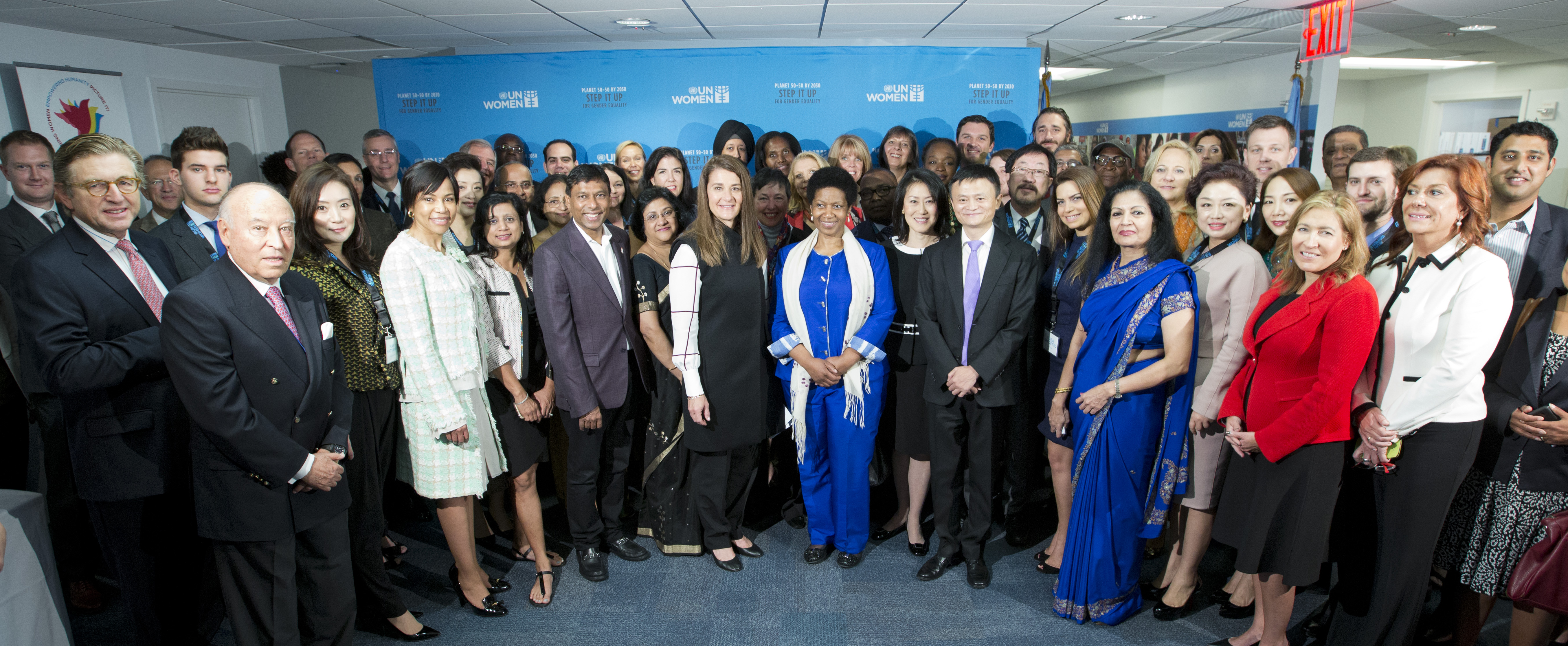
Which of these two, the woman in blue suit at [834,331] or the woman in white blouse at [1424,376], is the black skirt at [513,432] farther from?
the woman in white blouse at [1424,376]

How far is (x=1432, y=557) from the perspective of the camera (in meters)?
2.26

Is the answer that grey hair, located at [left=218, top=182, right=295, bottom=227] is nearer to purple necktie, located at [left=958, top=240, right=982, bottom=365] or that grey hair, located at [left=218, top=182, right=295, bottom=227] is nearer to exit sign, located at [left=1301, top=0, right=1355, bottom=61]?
purple necktie, located at [left=958, top=240, right=982, bottom=365]

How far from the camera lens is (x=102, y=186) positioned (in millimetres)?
2137

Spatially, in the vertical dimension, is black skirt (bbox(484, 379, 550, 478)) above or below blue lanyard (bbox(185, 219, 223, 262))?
below

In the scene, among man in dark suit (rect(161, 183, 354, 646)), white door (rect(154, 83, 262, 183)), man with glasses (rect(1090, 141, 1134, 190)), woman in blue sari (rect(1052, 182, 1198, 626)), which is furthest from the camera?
white door (rect(154, 83, 262, 183))

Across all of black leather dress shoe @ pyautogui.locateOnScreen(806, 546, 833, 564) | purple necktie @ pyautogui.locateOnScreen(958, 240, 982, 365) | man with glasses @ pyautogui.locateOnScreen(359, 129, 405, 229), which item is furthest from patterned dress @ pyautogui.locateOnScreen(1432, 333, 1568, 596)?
man with glasses @ pyautogui.locateOnScreen(359, 129, 405, 229)

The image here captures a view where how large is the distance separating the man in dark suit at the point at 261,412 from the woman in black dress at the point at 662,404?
1111mm

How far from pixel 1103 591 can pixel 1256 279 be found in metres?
1.25

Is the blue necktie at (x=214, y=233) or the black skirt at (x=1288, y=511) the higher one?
the blue necktie at (x=214, y=233)

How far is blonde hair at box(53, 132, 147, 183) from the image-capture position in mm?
2111

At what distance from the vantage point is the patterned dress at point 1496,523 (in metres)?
2.18

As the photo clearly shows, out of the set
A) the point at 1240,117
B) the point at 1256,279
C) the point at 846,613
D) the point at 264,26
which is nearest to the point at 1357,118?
the point at 1240,117

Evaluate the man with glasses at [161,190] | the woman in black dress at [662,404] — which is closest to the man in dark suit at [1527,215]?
the woman in black dress at [662,404]

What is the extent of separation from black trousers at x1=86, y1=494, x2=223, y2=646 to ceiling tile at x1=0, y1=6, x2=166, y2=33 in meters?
4.45
